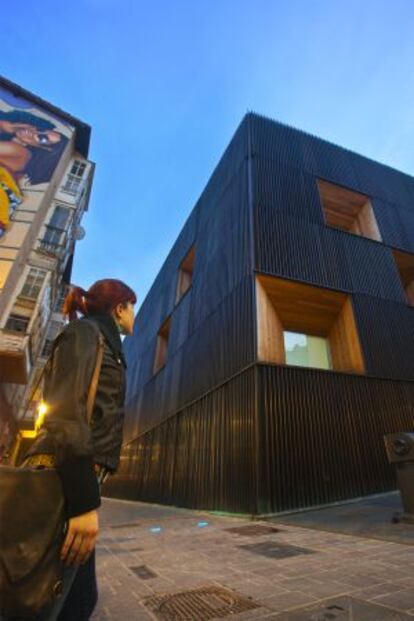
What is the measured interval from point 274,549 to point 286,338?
22.3ft

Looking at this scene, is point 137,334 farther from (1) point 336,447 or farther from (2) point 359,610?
(2) point 359,610

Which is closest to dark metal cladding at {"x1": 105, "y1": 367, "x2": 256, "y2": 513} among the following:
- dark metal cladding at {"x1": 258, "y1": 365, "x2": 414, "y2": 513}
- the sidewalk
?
dark metal cladding at {"x1": 258, "y1": 365, "x2": 414, "y2": 513}

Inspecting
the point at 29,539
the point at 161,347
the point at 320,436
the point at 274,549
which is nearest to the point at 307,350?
the point at 320,436

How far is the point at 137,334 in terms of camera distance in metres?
24.2

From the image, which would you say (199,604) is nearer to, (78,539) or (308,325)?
(78,539)

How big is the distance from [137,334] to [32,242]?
9.71 metres

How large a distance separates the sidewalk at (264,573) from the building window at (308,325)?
14.8 feet

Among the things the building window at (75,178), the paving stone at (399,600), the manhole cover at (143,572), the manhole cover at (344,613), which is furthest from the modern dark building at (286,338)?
the building window at (75,178)

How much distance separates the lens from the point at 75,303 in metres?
1.71

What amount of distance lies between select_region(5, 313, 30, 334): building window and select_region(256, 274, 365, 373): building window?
10.8m

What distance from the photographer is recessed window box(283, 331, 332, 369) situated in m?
9.70

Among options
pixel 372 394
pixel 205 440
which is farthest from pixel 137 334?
pixel 372 394

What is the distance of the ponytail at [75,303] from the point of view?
67.2 inches

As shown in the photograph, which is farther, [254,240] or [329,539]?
[254,240]
